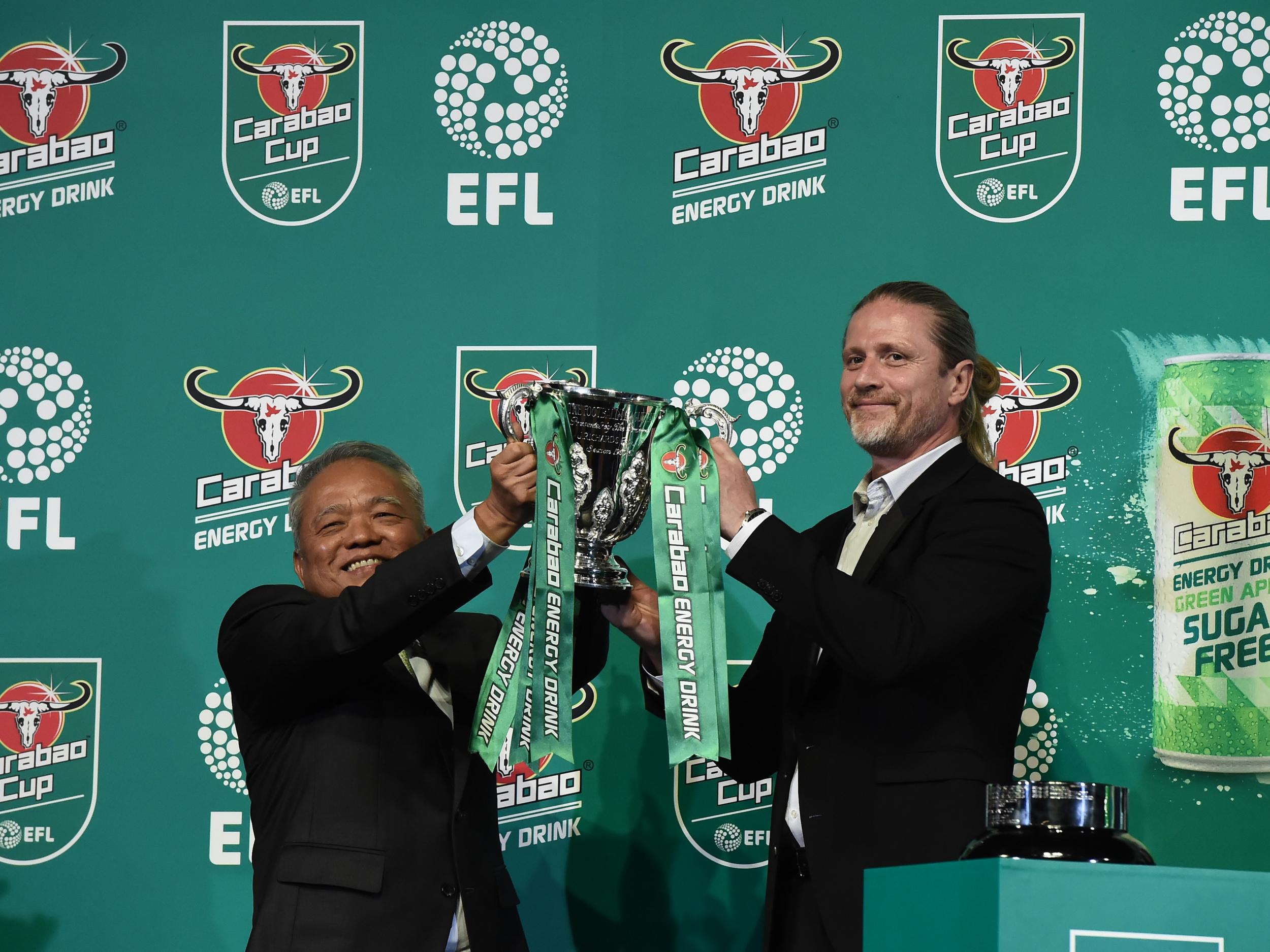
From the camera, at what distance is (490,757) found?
2.30 m

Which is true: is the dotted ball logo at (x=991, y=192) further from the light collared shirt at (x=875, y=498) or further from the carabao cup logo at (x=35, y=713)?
the carabao cup logo at (x=35, y=713)

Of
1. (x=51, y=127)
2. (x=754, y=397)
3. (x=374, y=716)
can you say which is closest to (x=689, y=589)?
(x=374, y=716)

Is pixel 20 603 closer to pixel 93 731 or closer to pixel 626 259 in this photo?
pixel 93 731

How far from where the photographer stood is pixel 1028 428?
3.06m

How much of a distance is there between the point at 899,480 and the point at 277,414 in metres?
1.47

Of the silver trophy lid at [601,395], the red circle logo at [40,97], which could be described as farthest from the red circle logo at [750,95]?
the red circle logo at [40,97]

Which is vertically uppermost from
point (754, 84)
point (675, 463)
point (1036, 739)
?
point (754, 84)

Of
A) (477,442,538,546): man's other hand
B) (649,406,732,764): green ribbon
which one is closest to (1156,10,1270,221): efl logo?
(649,406,732,764): green ribbon

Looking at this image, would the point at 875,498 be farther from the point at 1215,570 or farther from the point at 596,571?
the point at 1215,570

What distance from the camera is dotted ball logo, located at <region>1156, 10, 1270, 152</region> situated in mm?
3088

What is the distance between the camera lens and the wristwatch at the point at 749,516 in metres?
2.22

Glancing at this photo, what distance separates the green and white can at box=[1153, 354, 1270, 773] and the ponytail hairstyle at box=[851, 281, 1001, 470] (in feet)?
1.99

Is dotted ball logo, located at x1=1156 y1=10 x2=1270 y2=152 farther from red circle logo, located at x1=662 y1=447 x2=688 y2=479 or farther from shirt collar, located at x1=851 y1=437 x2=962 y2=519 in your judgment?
red circle logo, located at x1=662 y1=447 x2=688 y2=479

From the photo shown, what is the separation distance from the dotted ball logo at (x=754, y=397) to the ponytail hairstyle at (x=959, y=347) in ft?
1.79
